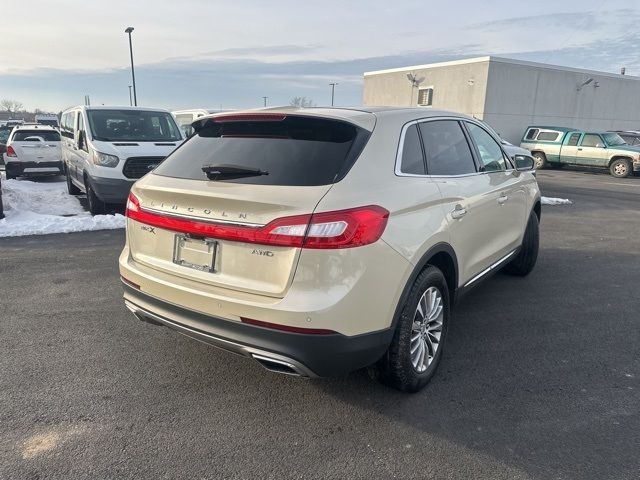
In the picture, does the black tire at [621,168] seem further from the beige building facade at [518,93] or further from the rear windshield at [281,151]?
the rear windshield at [281,151]

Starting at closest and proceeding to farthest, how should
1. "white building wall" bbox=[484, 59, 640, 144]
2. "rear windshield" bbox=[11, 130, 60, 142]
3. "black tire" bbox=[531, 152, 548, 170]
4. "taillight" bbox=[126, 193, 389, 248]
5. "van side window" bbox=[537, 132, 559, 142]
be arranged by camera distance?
"taillight" bbox=[126, 193, 389, 248]
"rear windshield" bbox=[11, 130, 60, 142]
"van side window" bbox=[537, 132, 559, 142]
"black tire" bbox=[531, 152, 548, 170]
"white building wall" bbox=[484, 59, 640, 144]

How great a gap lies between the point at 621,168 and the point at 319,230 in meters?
20.7

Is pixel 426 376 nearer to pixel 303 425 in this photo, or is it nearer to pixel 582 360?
pixel 303 425

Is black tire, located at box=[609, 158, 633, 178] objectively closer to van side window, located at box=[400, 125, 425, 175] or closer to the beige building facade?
the beige building facade

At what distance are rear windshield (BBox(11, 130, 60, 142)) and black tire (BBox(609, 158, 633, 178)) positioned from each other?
785 inches

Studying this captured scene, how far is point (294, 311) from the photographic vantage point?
2463 mm

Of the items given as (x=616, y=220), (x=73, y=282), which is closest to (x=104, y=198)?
(x=73, y=282)

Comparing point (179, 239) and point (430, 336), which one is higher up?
point (179, 239)

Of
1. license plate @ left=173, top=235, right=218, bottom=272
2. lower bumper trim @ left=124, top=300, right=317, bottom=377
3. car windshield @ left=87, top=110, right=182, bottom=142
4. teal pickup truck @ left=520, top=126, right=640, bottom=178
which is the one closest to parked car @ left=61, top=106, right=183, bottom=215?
car windshield @ left=87, top=110, right=182, bottom=142

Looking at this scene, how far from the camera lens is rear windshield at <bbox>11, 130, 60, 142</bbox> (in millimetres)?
14207

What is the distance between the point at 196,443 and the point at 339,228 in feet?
4.59

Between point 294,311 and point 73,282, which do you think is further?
point 73,282

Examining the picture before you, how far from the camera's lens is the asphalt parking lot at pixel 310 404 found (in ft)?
8.31

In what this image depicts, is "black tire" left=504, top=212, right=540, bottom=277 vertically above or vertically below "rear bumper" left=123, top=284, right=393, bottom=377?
below
